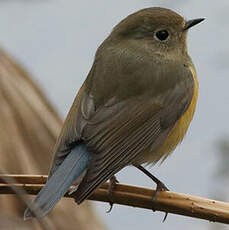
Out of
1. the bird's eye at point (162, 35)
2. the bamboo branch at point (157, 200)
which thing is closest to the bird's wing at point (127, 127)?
the bamboo branch at point (157, 200)

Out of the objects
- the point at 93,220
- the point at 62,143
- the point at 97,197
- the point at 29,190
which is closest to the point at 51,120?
the point at 93,220

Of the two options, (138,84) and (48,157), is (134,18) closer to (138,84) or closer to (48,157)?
(138,84)

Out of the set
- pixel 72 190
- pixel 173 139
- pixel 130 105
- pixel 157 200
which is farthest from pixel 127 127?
pixel 157 200

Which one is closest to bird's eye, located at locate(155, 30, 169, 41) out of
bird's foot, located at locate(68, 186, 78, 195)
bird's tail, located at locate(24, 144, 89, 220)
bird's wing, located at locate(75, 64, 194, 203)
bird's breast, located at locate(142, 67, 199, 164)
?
bird's wing, located at locate(75, 64, 194, 203)

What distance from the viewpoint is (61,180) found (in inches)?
125

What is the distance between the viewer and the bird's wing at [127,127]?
3.41m

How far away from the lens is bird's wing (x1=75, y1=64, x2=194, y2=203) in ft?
11.2

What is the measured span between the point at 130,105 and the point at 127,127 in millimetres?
138

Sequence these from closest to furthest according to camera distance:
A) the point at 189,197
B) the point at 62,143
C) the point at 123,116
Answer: the point at 189,197
the point at 62,143
the point at 123,116

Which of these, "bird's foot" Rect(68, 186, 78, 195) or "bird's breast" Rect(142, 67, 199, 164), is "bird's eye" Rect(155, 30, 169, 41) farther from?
"bird's foot" Rect(68, 186, 78, 195)

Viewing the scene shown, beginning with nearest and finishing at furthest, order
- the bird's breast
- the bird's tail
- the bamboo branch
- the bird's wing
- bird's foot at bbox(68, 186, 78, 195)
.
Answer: the bamboo branch
the bird's tail
bird's foot at bbox(68, 186, 78, 195)
the bird's wing
the bird's breast

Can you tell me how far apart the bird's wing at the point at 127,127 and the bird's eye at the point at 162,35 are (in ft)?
0.81

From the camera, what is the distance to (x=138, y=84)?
3.94 metres

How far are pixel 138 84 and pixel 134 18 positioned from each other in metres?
0.45
